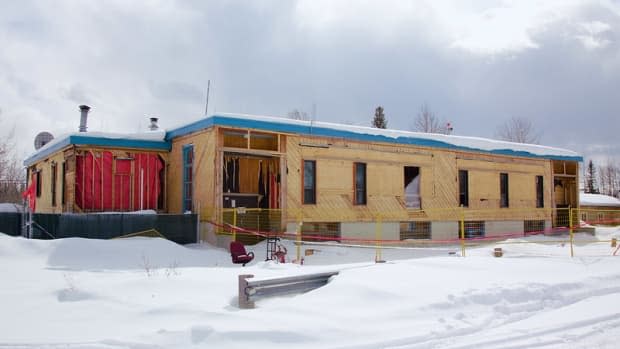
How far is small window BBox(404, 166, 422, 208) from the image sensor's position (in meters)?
24.1

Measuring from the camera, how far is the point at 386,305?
329 inches

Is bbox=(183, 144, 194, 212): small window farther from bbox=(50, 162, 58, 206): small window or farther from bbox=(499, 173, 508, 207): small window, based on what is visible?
bbox=(499, 173, 508, 207): small window

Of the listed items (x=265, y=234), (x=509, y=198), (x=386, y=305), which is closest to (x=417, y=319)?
(x=386, y=305)

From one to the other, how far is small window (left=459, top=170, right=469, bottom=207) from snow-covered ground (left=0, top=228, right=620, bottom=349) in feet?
45.6

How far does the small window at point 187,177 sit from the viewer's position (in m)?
21.0

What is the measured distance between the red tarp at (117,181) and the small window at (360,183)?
8.33 m

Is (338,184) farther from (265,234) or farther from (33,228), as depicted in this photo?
(33,228)

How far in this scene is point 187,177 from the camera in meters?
21.2

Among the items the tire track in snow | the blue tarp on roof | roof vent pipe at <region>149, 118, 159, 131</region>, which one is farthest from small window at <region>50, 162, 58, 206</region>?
the tire track in snow

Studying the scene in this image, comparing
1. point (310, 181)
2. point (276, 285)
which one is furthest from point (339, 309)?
point (310, 181)

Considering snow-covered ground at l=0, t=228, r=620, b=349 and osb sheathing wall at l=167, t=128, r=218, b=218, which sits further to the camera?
osb sheathing wall at l=167, t=128, r=218, b=218

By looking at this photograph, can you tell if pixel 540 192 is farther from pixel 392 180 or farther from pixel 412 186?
pixel 392 180

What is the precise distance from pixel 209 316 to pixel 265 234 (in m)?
11.0

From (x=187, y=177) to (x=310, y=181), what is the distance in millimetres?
4970
